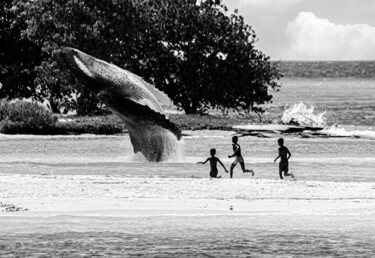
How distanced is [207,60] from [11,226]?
3992 centimetres

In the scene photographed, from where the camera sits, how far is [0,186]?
21.7 m

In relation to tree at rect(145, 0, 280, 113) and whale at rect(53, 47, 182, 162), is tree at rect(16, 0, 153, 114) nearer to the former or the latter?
tree at rect(145, 0, 280, 113)

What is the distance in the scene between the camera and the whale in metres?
28.2

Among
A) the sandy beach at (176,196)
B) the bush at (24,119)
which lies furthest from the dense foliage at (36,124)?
the sandy beach at (176,196)

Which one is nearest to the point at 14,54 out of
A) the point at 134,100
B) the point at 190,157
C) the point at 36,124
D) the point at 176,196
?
the point at 36,124

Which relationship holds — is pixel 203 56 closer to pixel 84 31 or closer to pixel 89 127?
pixel 84 31

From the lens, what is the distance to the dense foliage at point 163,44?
54406 mm

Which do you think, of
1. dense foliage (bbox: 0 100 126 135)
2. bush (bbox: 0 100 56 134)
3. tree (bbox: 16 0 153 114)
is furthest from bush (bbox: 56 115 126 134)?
tree (bbox: 16 0 153 114)

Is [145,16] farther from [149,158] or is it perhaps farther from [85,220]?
[85,220]

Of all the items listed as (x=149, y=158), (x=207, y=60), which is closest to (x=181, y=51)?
(x=207, y=60)

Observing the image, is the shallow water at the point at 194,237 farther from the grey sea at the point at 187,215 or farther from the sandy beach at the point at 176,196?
the sandy beach at the point at 176,196

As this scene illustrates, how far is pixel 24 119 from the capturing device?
45094 millimetres

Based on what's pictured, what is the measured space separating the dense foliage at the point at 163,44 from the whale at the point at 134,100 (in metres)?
25.1

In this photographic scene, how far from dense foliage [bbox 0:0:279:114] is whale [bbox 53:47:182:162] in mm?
25078
